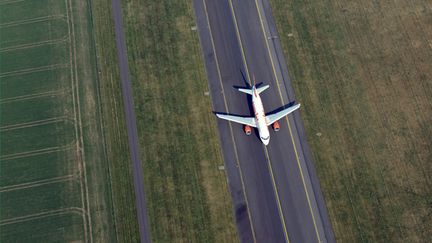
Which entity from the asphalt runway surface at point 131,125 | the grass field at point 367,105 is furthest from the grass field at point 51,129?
the grass field at point 367,105

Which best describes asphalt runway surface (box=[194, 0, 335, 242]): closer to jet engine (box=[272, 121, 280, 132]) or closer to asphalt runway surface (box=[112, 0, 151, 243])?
jet engine (box=[272, 121, 280, 132])

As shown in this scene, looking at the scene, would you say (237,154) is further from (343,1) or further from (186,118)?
(343,1)

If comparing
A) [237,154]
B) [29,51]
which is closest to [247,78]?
[237,154]

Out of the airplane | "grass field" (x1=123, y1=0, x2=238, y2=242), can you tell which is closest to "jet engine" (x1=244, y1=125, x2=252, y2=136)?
the airplane

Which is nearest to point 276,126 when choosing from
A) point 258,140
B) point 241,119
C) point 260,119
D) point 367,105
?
point 260,119

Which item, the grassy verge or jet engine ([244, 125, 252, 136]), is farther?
jet engine ([244, 125, 252, 136])

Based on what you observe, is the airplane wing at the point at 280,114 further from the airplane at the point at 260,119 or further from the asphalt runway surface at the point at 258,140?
the asphalt runway surface at the point at 258,140

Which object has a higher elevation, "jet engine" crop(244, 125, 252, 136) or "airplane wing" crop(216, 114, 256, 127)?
"airplane wing" crop(216, 114, 256, 127)
